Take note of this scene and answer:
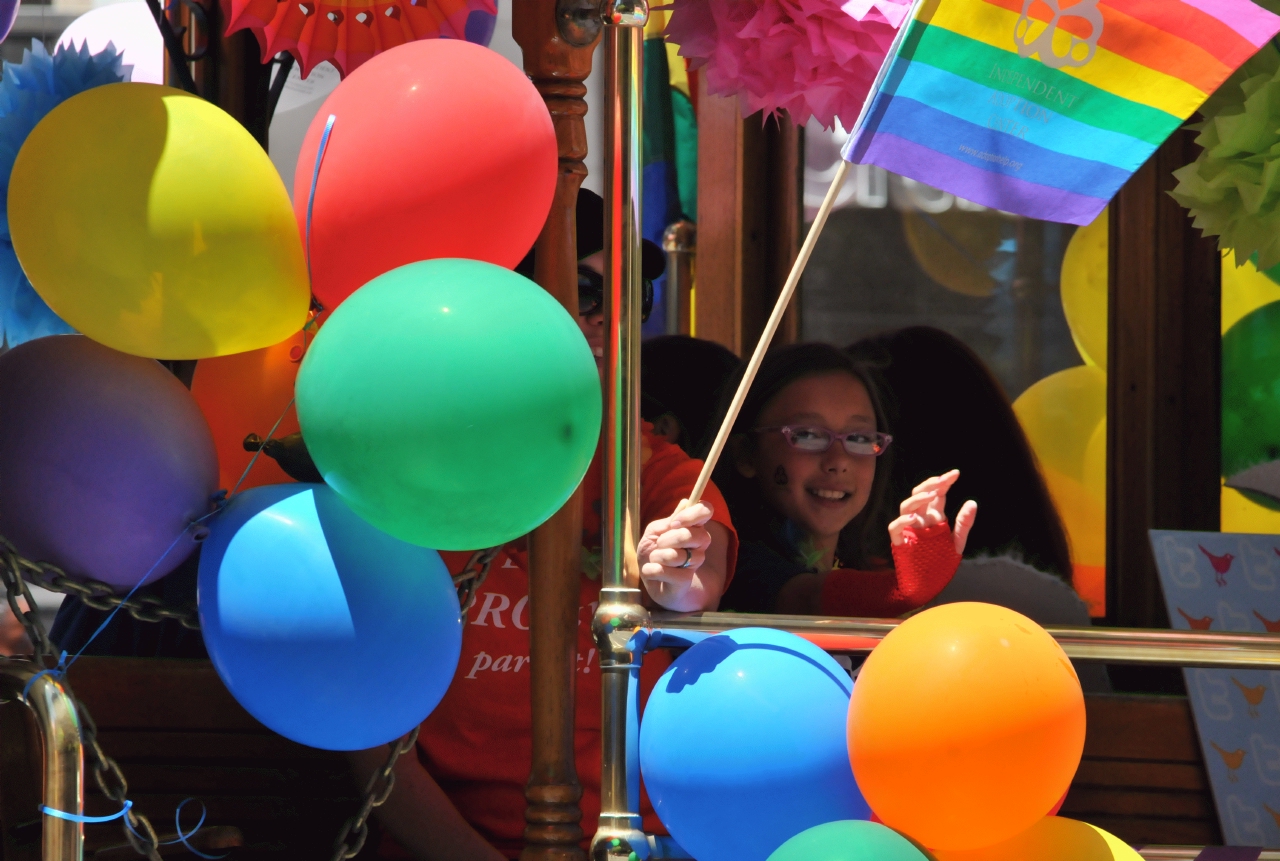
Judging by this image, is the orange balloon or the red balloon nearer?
the orange balloon

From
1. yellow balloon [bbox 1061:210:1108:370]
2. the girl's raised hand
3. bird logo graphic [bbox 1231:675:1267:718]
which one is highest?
yellow balloon [bbox 1061:210:1108:370]

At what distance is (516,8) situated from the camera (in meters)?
1.65

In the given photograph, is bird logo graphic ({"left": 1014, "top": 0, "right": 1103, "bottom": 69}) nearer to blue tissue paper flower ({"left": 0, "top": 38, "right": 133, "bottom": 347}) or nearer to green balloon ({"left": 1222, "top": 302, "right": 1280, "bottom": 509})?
blue tissue paper flower ({"left": 0, "top": 38, "right": 133, "bottom": 347})

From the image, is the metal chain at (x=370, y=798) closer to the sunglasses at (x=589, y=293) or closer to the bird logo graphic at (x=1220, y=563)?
the sunglasses at (x=589, y=293)

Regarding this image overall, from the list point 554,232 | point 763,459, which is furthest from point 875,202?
point 554,232

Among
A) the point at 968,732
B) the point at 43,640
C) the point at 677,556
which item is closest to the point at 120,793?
the point at 43,640

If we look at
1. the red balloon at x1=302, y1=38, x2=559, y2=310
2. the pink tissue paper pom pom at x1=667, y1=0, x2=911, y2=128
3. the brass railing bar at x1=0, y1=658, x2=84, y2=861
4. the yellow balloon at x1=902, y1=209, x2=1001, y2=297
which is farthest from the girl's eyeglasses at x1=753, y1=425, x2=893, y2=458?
the brass railing bar at x1=0, y1=658, x2=84, y2=861

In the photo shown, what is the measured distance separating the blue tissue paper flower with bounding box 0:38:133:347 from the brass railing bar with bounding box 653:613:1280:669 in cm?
88

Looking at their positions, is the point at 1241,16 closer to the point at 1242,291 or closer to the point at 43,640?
the point at 43,640

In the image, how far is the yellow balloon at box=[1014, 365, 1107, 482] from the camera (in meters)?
2.93

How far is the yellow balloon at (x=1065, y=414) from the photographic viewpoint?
293cm

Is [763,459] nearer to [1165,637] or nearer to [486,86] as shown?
[1165,637]

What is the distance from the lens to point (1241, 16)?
1.46 meters

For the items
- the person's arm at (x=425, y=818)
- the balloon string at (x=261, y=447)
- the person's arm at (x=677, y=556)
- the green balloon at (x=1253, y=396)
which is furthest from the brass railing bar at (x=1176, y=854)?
the green balloon at (x=1253, y=396)
